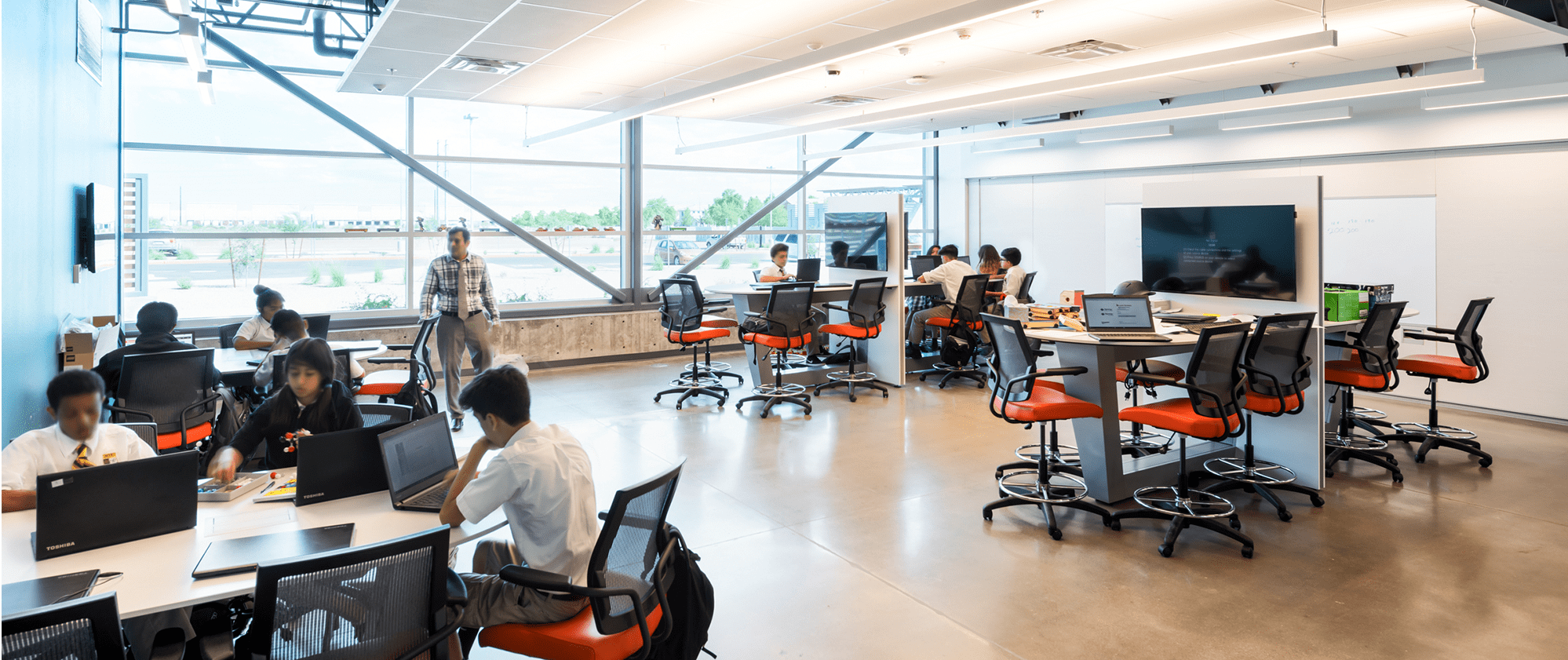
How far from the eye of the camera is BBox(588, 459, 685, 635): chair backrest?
2252mm

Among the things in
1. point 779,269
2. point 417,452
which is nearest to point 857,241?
point 779,269

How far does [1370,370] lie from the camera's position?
18.2ft

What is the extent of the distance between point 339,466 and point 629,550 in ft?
3.34

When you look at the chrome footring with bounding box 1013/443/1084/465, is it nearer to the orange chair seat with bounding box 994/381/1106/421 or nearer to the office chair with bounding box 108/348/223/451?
the orange chair seat with bounding box 994/381/1106/421

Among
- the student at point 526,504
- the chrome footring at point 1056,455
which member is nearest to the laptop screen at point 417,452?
the student at point 526,504

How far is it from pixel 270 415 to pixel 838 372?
5.79 m

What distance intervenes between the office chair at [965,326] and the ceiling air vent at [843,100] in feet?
7.23

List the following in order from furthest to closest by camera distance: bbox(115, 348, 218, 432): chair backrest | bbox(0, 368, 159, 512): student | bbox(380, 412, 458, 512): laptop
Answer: bbox(115, 348, 218, 432): chair backrest, bbox(0, 368, 159, 512): student, bbox(380, 412, 458, 512): laptop

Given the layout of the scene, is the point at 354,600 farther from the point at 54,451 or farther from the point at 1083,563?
the point at 1083,563

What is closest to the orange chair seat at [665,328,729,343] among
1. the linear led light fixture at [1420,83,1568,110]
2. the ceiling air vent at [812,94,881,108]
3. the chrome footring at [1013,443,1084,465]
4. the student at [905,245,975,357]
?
the student at [905,245,975,357]

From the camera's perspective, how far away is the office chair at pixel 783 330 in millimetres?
7396

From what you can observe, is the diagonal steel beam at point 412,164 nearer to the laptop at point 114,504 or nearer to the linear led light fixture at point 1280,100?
the linear led light fixture at point 1280,100

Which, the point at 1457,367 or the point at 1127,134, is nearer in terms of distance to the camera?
the point at 1457,367

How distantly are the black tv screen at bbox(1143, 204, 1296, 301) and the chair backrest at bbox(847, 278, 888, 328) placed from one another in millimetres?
2590
